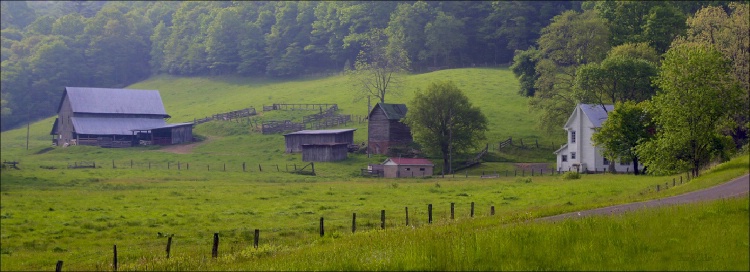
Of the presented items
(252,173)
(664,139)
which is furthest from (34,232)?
(252,173)

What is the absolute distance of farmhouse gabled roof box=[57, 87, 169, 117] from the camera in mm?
125312

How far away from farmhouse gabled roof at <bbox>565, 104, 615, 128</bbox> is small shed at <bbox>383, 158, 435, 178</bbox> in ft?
48.4

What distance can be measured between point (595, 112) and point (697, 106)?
36.9 meters

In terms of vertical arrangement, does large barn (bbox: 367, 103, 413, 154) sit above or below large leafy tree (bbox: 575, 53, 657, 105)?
below

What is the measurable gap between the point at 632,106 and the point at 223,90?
10873 cm

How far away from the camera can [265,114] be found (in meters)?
127

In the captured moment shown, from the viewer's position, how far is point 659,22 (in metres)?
96.8

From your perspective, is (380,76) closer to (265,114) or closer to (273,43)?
(265,114)

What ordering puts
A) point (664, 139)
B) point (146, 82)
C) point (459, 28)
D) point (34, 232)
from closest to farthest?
point (34, 232) → point (664, 139) → point (459, 28) → point (146, 82)

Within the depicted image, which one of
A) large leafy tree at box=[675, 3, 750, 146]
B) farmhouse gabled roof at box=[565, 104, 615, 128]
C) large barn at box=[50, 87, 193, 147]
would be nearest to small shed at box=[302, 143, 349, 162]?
farmhouse gabled roof at box=[565, 104, 615, 128]

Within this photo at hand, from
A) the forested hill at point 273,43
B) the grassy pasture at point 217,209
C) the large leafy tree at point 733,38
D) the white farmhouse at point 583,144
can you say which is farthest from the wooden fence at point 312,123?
the large leafy tree at point 733,38

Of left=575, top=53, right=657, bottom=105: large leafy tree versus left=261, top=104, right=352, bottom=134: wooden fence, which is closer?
left=575, top=53, right=657, bottom=105: large leafy tree

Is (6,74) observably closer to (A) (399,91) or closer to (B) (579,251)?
(A) (399,91)

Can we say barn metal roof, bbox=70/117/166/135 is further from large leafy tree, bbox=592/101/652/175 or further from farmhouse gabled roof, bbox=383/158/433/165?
large leafy tree, bbox=592/101/652/175
